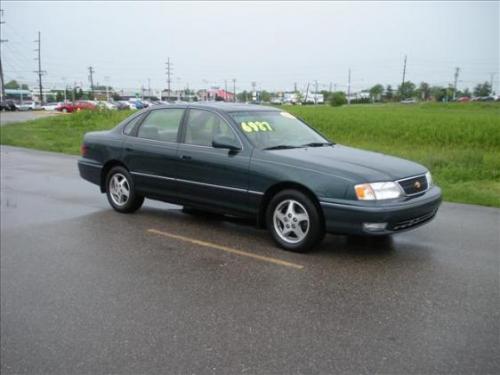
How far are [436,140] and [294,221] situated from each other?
14.3 meters

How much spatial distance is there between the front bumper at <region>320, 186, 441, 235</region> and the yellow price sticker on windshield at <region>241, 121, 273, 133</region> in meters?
1.45

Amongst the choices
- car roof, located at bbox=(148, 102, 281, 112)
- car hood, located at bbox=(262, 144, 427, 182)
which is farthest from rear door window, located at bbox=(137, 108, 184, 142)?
car hood, located at bbox=(262, 144, 427, 182)

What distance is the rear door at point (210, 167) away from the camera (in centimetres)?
634

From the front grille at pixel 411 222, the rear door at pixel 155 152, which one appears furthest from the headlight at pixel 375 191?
the rear door at pixel 155 152

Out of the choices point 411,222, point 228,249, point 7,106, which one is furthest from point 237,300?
point 7,106

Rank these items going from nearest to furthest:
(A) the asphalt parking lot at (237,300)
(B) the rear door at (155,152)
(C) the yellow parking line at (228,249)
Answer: (A) the asphalt parking lot at (237,300), (C) the yellow parking line at (228,249), (B) the rear door at (155,152)

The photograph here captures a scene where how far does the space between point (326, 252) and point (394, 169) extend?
3.76 ft

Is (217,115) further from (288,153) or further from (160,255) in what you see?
(160,255)

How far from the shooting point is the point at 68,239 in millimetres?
6465

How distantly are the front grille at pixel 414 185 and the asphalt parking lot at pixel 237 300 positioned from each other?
0.68m

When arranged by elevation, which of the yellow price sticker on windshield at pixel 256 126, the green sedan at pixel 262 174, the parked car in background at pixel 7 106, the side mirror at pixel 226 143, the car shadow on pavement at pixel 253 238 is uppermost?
the yellow price sticker on windshield at pixel 256 126

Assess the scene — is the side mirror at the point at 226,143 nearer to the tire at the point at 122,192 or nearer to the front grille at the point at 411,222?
the tire at the point at 122,192

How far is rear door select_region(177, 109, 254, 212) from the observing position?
6.34m

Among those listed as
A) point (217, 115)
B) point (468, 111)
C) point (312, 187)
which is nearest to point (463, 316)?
point (312, 187)
